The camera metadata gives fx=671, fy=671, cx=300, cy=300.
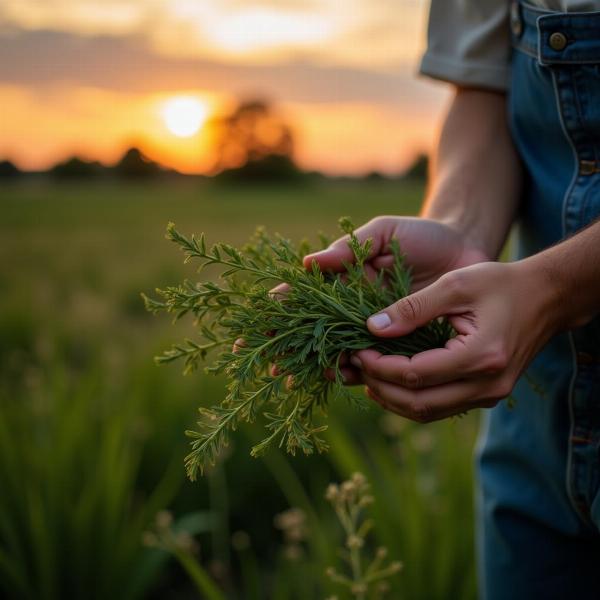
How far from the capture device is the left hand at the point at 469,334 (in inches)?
39.6

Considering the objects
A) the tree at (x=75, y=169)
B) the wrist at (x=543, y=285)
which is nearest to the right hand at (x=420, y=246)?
the wrist at (x=543, y=285)

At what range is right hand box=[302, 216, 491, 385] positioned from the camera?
1.28 m

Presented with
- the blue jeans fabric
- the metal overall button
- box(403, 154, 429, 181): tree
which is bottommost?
box(403, 154, 429, 181): tree

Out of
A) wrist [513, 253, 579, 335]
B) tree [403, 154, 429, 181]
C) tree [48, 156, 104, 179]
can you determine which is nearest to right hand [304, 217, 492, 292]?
wrist [513, 253, 579, 335]

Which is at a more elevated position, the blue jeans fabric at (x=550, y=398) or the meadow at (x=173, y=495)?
the blue jeans fabric at (x=550, y=398)

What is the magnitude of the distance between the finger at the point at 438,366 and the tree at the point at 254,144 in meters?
49.7

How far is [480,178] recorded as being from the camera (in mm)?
1408

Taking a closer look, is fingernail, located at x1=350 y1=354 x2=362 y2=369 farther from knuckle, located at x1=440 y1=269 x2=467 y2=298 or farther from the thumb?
knuckle, located at x1=440 y1=269 x2=467 y2=298

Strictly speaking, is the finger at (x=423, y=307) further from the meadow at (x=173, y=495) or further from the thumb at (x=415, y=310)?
the meadow at (x=173, y=495)

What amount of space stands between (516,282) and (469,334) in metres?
0.12

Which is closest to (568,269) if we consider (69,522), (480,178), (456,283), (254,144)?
(456,283)

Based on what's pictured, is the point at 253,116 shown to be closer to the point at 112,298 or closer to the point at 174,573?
the point at 112,298

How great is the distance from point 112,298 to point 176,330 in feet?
12.5

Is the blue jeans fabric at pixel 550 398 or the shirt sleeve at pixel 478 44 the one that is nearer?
the blue jeans fabric at pixel 550 398
